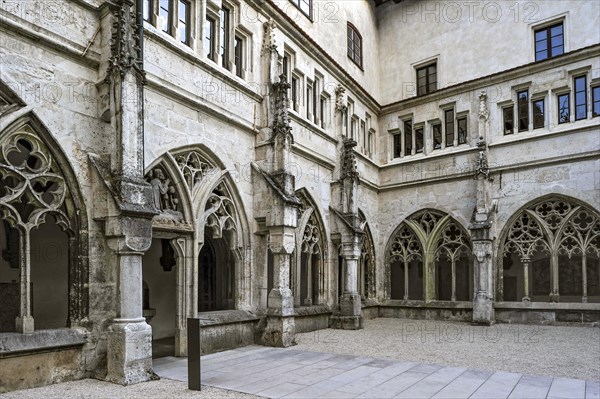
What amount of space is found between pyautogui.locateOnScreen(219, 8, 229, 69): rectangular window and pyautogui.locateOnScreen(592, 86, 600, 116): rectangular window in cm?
1015

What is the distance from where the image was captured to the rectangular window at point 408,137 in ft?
56.7

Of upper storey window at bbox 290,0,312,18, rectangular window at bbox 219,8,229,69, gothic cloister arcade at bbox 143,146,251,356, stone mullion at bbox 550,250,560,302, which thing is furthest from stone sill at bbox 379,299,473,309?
rectangular window at bbox 219,8,229,69

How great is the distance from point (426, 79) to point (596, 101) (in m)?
5.52

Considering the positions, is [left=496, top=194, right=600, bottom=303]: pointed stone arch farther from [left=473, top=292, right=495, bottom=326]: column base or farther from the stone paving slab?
the stone paving slab

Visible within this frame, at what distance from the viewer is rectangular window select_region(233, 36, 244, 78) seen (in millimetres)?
10383

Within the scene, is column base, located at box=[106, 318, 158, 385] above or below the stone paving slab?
above

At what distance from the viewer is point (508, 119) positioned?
1530 centimetres

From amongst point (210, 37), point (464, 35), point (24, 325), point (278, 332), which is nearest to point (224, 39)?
point (210, 37)

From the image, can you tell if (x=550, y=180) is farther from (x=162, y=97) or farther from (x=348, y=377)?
(x=162, y=97)

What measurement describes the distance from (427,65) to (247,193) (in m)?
10.3

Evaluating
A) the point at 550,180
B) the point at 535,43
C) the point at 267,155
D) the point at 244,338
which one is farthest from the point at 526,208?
the point at 244,338

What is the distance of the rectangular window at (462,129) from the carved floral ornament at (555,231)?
308 cm

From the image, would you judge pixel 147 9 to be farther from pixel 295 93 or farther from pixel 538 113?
pixel 538 113

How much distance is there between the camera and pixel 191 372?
5980 millimetres
